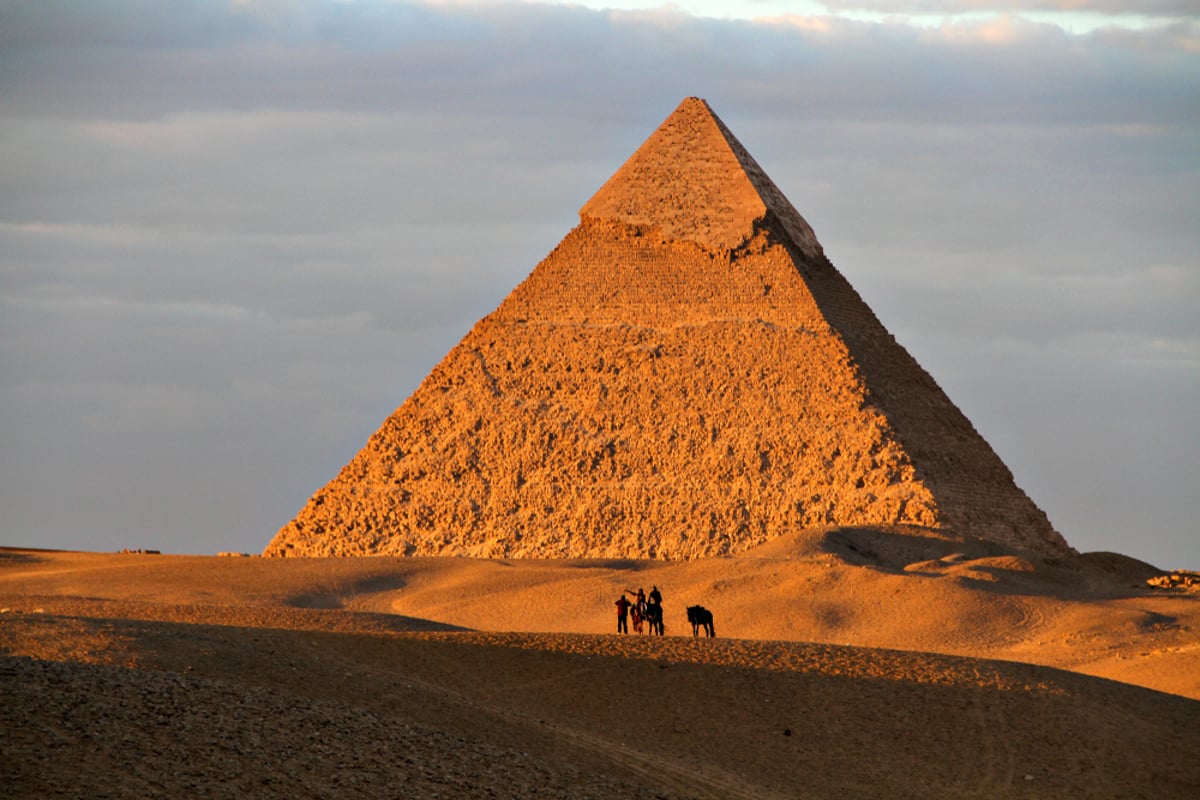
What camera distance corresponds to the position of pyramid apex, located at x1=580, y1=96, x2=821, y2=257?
163ft

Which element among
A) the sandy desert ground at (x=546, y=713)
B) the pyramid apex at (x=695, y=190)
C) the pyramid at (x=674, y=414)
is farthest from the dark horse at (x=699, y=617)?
the pyramid apex at (x=695, y=190)

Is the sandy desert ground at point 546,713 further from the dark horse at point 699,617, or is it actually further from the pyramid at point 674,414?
the pyramid at point 674,414

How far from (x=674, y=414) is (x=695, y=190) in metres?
6.44

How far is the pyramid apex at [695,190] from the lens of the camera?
49.7 m

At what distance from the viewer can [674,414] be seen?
1869 inches

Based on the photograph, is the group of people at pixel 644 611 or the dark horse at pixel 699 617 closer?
the dark horse at pixel 699 617

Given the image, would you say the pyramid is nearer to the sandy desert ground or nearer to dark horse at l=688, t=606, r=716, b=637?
the sandy desert ground

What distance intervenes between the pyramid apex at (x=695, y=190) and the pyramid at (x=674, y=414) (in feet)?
0.19

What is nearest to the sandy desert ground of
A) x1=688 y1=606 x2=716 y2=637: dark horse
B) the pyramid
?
x1=688 y1=606 x2=716 y2=637: dark horse

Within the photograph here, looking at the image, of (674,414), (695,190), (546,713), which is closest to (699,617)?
(546,713)

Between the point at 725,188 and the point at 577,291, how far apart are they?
461cm

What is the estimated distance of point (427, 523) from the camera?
4709cm

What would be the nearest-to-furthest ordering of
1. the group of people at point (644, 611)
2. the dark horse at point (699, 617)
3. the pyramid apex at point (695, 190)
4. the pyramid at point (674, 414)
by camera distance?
the dark horse at point (699, 617)
the group of people at point (644, 611)
the pyramid at point (674, 414)
the pyramid apex at point (695, 190)

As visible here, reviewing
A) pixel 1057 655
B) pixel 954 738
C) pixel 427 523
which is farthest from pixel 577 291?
pixel 954 738
